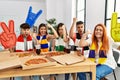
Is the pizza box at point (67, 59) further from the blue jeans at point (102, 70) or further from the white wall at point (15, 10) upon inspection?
the white wall at point (15, 10)

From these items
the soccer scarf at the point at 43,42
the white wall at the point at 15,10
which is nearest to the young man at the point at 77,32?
the soccer scarf at the point at 43,42

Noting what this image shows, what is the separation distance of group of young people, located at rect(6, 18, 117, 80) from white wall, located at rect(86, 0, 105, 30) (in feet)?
3.84

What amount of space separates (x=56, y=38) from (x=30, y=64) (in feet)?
3.34

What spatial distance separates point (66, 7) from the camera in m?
6.21

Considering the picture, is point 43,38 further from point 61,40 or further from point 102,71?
point 102,71

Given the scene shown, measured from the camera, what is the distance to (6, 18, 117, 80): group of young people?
2.00 m

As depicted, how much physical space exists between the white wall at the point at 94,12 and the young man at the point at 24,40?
5.76 feet

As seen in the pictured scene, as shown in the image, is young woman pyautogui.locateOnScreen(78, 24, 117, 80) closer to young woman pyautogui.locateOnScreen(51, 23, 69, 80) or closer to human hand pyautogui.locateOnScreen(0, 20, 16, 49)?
young woman pyautogui.locateOnScreen(51, 23, 69, 80)

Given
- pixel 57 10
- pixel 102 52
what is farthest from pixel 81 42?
pixel 57 10

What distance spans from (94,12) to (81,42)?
1777 millimetres

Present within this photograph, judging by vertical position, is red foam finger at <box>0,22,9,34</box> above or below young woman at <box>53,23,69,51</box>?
above

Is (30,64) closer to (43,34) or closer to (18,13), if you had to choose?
(43,34)

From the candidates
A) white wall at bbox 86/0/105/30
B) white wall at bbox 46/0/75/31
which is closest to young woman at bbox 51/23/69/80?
white wall at bbox 86/0/105/30

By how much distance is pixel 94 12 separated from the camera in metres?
3.74
